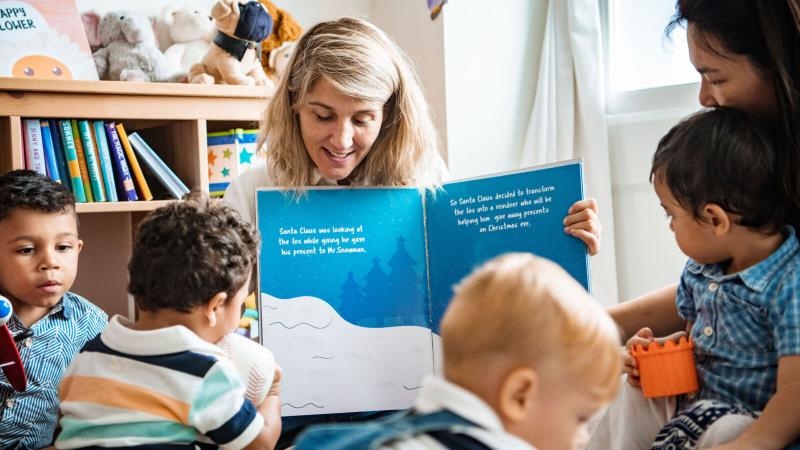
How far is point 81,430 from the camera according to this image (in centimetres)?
118

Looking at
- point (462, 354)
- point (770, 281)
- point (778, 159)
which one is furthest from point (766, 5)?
point (462, 354)

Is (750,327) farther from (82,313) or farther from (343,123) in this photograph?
(82,313)

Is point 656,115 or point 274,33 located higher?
point 274,33

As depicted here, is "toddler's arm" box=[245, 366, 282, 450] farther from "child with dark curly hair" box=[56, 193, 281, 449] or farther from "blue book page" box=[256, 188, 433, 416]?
"blue book page" box=[256, 188, 433, 416]

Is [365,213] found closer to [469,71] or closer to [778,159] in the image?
[778,159]

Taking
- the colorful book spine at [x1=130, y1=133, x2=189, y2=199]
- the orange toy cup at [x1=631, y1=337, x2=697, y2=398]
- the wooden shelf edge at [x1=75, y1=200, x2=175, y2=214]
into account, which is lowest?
the orange toy cup at [x1=631, y1=337, x2=697, y2=398]

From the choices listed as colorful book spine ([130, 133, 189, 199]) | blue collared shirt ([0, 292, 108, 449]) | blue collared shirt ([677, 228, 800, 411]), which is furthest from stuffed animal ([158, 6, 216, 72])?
blue collared shirt ([677, 228, 800, 411])

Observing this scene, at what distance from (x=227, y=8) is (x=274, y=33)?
1.09 ft

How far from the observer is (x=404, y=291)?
168 centimetres

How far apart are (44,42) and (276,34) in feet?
2.19

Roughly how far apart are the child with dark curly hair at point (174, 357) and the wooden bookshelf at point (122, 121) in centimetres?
90

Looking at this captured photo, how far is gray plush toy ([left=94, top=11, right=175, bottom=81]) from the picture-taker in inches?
91.0

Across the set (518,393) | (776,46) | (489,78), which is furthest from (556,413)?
(489,78)

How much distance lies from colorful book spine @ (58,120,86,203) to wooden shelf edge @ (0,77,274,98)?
97mm
